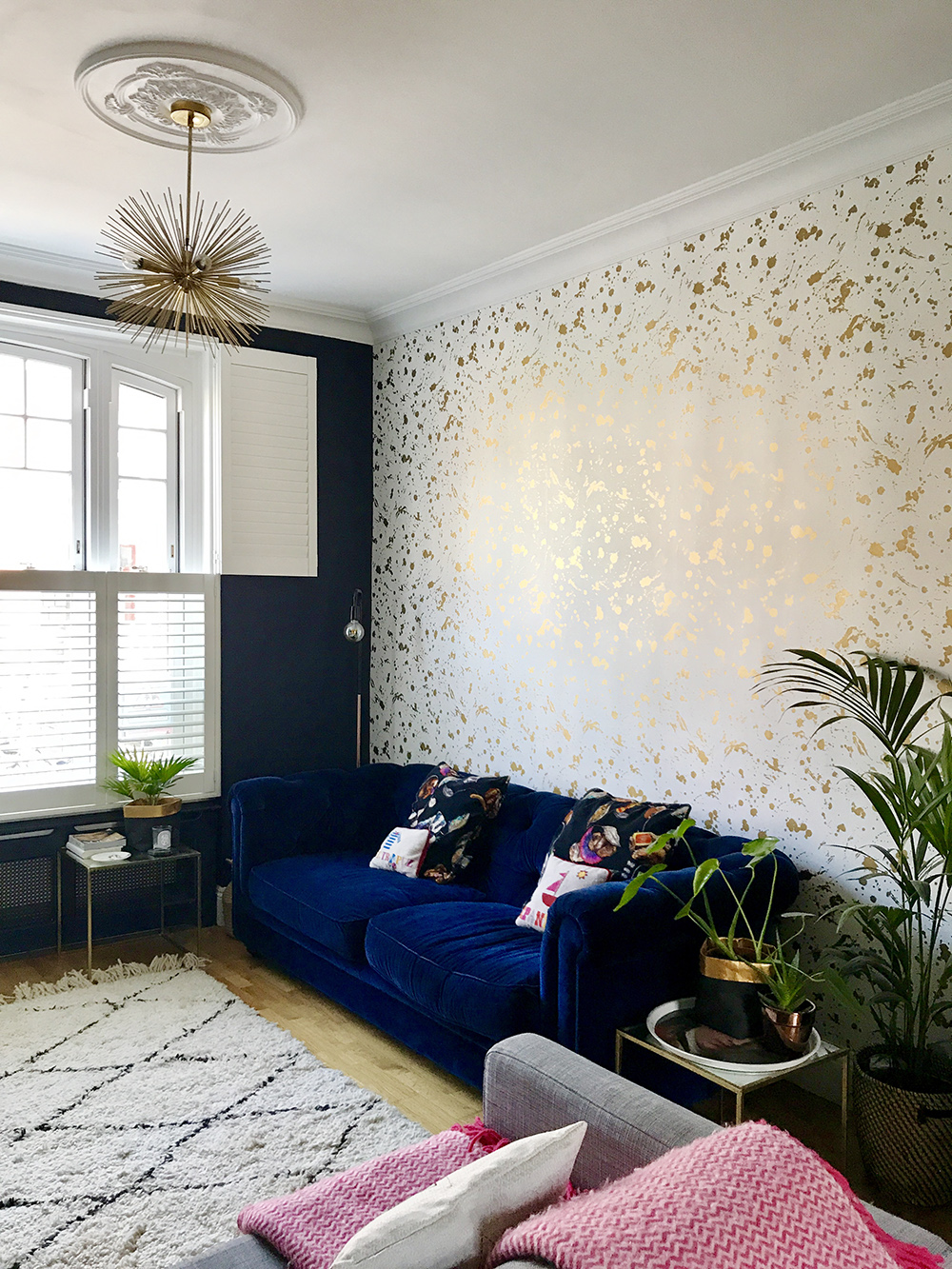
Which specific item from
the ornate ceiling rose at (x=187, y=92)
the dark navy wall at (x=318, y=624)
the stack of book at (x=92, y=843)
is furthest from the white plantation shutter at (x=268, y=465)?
the ornate ceiling rose at (x=187, y=92)

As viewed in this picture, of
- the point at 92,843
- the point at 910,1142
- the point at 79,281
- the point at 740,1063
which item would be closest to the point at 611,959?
the point at 740,1063

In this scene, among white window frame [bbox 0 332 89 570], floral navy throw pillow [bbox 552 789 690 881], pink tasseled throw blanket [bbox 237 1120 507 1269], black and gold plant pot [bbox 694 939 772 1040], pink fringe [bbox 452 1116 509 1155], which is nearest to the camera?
pink tasseled throw blanket [bbox 237 1120 507 1269]

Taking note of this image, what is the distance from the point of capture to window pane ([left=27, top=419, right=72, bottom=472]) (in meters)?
4.66

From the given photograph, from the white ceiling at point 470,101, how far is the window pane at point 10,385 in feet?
1.93

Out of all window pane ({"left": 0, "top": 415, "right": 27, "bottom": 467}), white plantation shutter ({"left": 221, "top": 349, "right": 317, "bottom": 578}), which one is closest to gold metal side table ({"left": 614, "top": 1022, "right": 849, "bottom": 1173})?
white plantation shutter ({"left": 221, "top": 349, "right": 317, "bottom": 578})

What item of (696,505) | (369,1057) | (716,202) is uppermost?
(716,202)

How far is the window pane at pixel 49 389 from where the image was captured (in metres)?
4.67

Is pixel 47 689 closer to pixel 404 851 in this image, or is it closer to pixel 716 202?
pixel 404 851

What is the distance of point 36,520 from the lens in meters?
4.66

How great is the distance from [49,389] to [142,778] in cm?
184

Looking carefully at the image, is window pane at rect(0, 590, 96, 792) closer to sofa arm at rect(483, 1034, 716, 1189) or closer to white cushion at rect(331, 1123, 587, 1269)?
sofa arm at rect(483, 1034, 716, 1189)

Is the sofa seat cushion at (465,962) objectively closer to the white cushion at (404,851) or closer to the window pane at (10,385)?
the white cushion at (404,851)

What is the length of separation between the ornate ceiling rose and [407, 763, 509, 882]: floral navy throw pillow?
99.7 inches

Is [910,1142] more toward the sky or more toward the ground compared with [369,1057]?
more toward the sky
